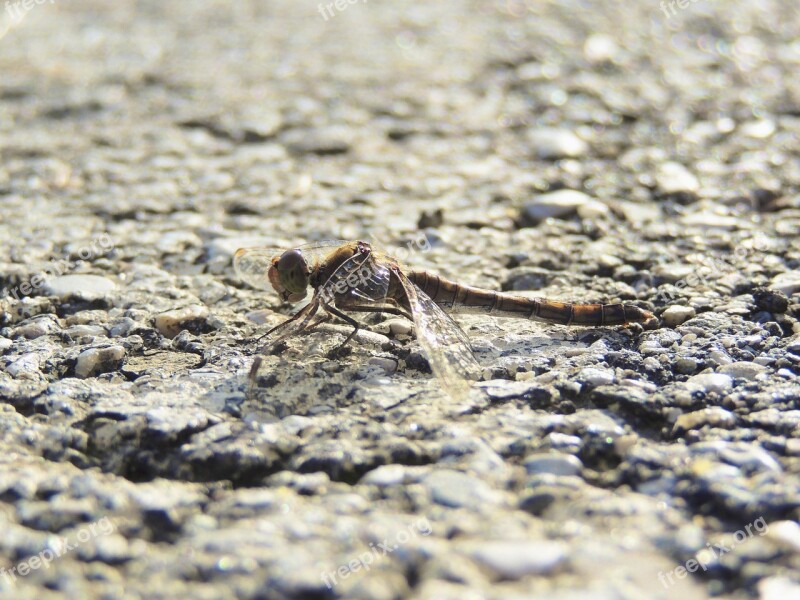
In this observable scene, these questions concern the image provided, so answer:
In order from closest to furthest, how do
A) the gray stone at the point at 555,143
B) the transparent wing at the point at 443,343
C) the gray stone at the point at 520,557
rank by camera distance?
the gray stone at the point at 520,557 < the transparent wing at the point at 443,343 < the gray stone at the point at 555,143

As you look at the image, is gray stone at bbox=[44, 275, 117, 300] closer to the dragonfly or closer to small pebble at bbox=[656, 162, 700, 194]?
the dragonfly

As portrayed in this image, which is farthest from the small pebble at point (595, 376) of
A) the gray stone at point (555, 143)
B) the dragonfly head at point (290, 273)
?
the gray stone at point (555, 143)

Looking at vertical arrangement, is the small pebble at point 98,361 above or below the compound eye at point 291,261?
below

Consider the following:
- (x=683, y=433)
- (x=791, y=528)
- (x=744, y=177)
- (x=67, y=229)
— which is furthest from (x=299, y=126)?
(x=791, y=528)

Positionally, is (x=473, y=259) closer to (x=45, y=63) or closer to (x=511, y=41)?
(x=511, y=41)

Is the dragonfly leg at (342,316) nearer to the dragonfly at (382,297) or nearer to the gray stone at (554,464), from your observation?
the dragonfly at (382,297)

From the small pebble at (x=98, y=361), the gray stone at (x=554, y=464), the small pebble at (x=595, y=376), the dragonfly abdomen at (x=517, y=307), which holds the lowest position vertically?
the small pebble at (x=98, y=361)

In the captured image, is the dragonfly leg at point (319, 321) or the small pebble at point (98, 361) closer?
the small pebble at point (98, 361)

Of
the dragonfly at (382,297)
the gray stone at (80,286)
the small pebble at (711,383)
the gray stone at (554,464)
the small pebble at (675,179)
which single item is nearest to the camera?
the gray stone at (554,464)
